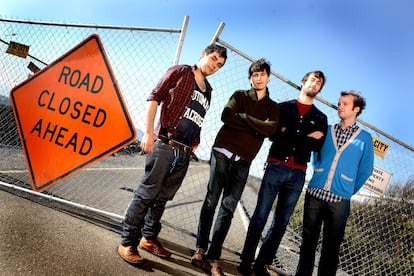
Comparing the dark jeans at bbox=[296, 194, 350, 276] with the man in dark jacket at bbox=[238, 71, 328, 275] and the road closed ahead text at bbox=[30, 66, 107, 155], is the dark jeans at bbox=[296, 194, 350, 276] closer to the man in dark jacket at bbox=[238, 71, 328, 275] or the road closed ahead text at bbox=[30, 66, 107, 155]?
the man in dark jacket at bbox=[238, 71, 328, 275]

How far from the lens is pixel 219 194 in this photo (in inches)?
108

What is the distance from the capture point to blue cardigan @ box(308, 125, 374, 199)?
8.57 ft

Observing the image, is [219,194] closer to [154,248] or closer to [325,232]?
[154,248]

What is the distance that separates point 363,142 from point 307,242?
1.18m

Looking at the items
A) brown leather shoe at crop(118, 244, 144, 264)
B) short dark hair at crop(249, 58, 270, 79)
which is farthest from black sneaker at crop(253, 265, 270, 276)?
short dark hair at crop(249, 58, 270, 79)

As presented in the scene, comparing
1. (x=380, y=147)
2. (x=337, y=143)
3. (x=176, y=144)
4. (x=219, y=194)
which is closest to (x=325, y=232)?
(x=337, y=143)

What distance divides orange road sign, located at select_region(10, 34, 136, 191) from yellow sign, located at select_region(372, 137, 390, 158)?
341cm

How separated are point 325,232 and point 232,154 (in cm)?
121

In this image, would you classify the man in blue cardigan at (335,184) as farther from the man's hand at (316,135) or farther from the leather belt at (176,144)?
the leather belt at (176,144)

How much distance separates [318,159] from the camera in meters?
2.88

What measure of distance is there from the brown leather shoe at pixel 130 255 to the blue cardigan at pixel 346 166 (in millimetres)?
1855

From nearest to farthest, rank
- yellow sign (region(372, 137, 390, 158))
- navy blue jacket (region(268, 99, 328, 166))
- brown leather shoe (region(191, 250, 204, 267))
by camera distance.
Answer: brown leather shoe (region(191, 250, 204, 267)) < navy blue jacket (region(268, 99, 328, 166)) < yellow sign (region(372, 137, 390, 158))

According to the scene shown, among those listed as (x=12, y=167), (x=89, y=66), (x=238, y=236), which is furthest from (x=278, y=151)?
(x=12, y=167)

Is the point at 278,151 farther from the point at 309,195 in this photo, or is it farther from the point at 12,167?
the point at 12,167
